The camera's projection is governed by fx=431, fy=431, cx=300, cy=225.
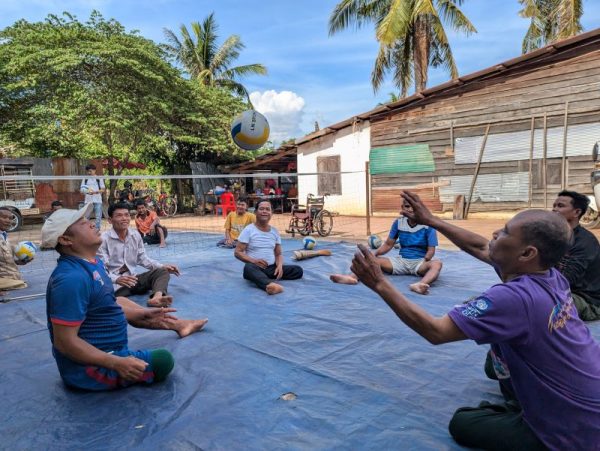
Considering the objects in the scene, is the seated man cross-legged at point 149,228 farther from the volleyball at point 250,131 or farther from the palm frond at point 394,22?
the palm frond at point 394,22

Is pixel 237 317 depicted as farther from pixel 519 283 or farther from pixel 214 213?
pixel 214 213

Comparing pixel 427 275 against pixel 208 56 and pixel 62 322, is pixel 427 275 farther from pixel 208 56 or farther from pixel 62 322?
pixel 208 56

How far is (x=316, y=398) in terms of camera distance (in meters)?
2.42

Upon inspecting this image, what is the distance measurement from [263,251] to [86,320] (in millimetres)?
3120

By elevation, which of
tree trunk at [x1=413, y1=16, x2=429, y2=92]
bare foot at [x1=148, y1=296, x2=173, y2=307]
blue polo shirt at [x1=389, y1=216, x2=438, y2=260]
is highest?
tree trunk at [x1=413, y1=16, x2=429, y2=92]

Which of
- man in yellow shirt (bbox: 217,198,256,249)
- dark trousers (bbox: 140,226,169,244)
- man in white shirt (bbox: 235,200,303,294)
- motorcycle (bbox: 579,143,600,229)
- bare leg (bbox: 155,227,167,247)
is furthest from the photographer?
motorcycle (bbox: 579,143,600,229)

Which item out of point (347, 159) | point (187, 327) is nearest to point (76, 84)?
point (347, 159)

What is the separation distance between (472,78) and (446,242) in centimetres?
657

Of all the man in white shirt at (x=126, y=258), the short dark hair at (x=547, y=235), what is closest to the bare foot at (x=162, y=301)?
the man in white shirt at (x=126, y=258)

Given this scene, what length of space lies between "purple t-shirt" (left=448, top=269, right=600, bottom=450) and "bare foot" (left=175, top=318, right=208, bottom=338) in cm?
246

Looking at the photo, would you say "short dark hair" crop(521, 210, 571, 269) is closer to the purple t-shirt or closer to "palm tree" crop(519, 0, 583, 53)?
the purple t-shirt

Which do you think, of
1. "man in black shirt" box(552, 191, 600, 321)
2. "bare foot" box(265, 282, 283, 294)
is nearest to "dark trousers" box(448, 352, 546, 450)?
"man in black shirt" box(552, 191, 600, 321)

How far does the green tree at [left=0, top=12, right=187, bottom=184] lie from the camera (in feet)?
48.6

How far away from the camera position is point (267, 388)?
2551 millimetres
